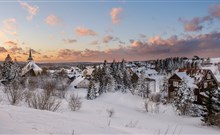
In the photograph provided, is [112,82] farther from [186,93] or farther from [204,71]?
[186,93]

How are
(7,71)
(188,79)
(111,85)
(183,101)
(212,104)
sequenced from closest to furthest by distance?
(212,104) → (183,101) → (188,79) → (7,71) → (111,85)

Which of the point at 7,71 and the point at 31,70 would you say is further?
the point at 31,70

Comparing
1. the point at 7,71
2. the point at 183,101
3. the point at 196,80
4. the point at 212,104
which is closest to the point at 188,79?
the point at 196,80

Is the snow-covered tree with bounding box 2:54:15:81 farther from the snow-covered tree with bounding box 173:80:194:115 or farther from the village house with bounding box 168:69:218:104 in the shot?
the snow-covered tree with bounding box 173:80:194:115

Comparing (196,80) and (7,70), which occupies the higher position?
(7,70)

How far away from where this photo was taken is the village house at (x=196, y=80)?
1871 inches

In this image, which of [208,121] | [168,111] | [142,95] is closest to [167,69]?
[142,95]

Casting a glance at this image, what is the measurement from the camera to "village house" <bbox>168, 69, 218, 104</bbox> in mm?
47525

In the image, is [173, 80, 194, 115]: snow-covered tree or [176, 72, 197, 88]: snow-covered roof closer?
[173, 80, 194, 115]: snow-covered tree

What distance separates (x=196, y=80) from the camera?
161ft

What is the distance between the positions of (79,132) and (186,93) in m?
34.9

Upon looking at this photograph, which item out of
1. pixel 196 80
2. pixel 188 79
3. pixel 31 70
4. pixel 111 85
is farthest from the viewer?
pixel 31 70

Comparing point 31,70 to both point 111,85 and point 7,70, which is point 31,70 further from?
point 111,85

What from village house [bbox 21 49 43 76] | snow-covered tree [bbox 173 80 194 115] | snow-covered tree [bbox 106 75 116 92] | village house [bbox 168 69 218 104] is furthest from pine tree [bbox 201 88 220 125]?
village house [bbox 21 49 43 76]
